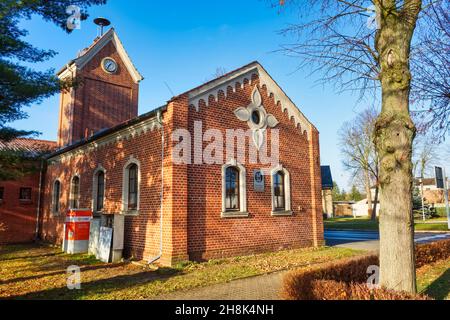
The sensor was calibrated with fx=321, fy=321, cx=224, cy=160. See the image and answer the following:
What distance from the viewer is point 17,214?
18.2 metres

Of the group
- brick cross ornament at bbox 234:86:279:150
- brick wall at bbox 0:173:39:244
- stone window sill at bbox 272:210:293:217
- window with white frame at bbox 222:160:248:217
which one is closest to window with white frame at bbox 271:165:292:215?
stone window sill at bbox 272:210:293:217

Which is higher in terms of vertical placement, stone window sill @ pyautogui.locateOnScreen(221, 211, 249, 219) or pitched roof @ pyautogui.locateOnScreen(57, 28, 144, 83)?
pitched roof @ pyautogui.locateOnScreen(57, 28, 144, 83)

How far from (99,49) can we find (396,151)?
21.5 meters

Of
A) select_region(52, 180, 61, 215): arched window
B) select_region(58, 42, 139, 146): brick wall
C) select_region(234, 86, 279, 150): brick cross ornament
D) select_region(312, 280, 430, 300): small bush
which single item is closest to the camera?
select_region(312, 280, 430, 300): small bush

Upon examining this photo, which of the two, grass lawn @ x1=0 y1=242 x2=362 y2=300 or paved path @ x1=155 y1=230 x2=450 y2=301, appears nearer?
paved path @ x1=155 y1=230 x2=450 y2=301

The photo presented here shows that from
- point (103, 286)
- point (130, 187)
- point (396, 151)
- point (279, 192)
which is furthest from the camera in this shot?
point (279, 192)

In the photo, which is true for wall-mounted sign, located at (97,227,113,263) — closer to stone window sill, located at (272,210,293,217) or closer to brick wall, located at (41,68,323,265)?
brick wall, located at (41,68,323,265)

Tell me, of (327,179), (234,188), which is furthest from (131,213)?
(327,179)

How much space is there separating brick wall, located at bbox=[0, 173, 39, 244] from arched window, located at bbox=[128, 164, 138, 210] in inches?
381

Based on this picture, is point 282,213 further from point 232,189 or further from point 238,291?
point 238,291

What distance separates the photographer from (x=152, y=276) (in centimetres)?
842

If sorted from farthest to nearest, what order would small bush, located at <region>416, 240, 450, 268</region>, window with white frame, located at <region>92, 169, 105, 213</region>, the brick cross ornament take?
window with white frame, located at <region>92, 169, 105, 213</region>, the brick cross ornament, small bush, located at <region>416, 240, 450, 268</region>

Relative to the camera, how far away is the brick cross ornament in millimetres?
12385
